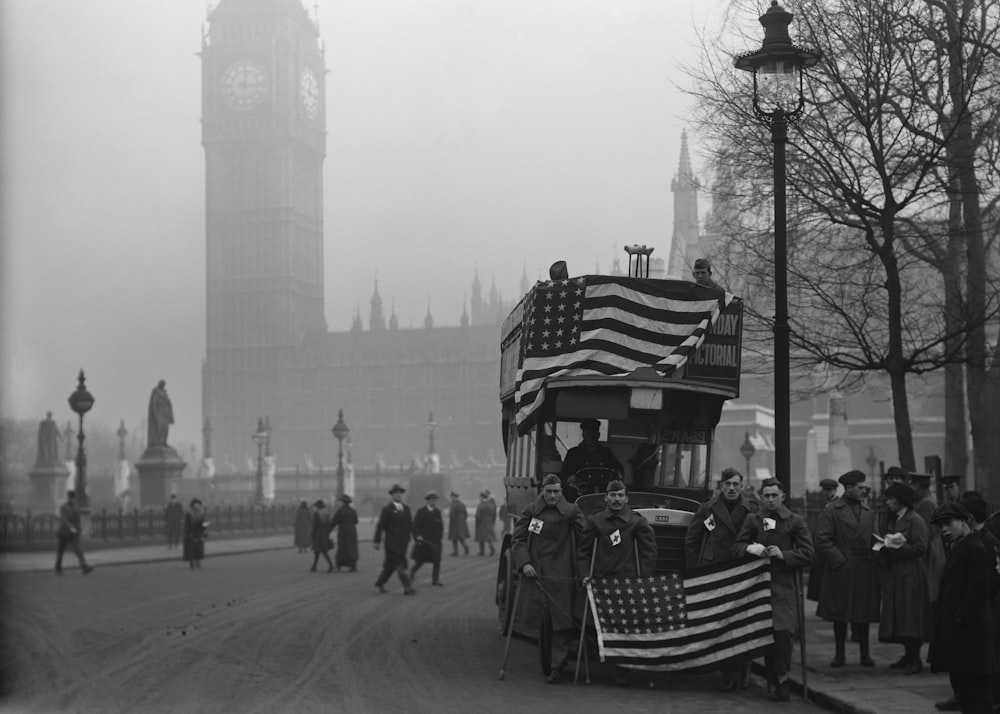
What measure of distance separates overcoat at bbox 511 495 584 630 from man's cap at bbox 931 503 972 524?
124 inches

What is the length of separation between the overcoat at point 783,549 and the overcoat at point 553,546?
1.36 metres

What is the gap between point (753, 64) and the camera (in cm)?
1308

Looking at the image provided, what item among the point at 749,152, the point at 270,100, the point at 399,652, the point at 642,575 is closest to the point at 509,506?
the point at 399,652

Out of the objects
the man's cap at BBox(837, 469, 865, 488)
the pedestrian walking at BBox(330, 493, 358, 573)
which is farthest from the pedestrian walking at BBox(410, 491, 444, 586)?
the man's cap at BBox(837, 469, 865, 488)

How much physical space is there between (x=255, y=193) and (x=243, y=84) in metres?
10.0

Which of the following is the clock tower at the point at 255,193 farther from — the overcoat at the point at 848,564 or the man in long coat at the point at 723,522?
the man in long coat at the point at 723,522

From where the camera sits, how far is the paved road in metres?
10.4

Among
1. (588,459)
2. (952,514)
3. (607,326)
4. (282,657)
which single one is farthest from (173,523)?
(952,514)

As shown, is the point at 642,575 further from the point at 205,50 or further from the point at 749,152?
the point at 205,50

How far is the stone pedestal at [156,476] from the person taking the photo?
4728cm

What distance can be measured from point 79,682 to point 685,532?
5342mm

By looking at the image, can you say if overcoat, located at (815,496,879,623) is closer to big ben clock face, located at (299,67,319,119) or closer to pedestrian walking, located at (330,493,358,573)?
pedestrian walking, located at (330,493,358,573)

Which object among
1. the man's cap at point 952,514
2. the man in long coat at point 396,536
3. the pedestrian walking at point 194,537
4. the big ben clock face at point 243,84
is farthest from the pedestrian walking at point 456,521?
the big ben clock face at point 243,84

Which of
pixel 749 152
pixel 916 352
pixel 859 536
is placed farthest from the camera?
pixel 749 152
